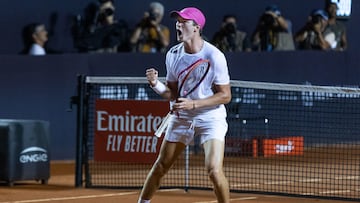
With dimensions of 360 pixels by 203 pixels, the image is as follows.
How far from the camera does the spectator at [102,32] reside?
63.4 feet

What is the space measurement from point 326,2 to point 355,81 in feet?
6.91

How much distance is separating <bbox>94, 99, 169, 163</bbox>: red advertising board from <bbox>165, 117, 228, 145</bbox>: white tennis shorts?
3550 millimetres

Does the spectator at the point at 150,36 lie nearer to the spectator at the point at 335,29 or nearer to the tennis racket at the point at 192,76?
the spectator at the point at 335,29

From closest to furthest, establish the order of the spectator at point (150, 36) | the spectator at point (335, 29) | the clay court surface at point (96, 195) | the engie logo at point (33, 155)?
the clay court surface at point (96, 195)
the engie logo at point (33, 155)
the spectator at point (150, 36)
the spectator at point (335, 29)

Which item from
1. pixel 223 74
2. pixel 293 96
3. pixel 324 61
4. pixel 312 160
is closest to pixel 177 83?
pixel 223 74

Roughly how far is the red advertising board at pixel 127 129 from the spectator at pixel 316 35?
7200 millimetres

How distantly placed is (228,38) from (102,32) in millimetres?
2484

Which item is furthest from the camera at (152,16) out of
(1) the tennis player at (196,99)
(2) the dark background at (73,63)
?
(1) the tennis player at (196,99)

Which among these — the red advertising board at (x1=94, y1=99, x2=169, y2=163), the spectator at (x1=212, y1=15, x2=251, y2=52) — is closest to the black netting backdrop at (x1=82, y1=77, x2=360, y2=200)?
the red advertising board at (x1=94, y1=99, x2=169, y2=163)

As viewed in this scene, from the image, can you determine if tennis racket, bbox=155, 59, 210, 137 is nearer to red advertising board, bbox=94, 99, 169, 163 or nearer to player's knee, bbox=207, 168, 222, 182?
player's knee, bbox=207, 168, 222, 182

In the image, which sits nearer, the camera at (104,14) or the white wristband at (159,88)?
the white wristband at (159,88)

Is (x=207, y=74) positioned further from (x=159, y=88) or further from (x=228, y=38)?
(x=228, y=38)

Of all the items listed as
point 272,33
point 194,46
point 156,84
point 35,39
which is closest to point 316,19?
point 272,33

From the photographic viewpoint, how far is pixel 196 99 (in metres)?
10.4
